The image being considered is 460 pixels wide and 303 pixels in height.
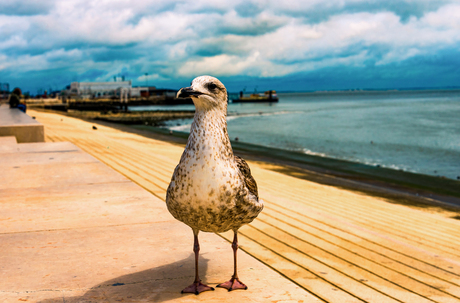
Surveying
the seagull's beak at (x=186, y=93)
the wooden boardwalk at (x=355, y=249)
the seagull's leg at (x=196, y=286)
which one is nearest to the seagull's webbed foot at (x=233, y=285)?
the seagull's leg at (x=196, y=286)

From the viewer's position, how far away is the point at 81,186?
6.00m

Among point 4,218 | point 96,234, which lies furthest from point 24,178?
point 96,234

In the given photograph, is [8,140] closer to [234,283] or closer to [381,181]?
[234,283]

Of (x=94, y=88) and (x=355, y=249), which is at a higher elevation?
(x=94, y=88)

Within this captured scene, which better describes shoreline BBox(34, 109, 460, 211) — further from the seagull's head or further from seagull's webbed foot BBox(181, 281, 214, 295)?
the seagull's head

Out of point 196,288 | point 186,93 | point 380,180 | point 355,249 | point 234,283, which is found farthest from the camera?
point 380,180

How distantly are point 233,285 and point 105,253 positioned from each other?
1.29 m

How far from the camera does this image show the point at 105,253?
3.50 metres

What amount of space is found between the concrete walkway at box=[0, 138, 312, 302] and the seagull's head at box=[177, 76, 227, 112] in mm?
1312

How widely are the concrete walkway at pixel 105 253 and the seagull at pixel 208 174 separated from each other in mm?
586

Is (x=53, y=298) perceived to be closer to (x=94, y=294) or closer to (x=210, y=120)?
(x=94, y=294)

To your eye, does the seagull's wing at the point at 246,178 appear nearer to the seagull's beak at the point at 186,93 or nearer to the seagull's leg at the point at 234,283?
the seagull's leg at the point at 234,283

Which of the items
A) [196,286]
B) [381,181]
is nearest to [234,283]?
[196,286]

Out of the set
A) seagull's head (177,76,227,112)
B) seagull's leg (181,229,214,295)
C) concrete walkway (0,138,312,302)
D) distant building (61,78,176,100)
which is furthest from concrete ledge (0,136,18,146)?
distant building (61,78,176,100)
